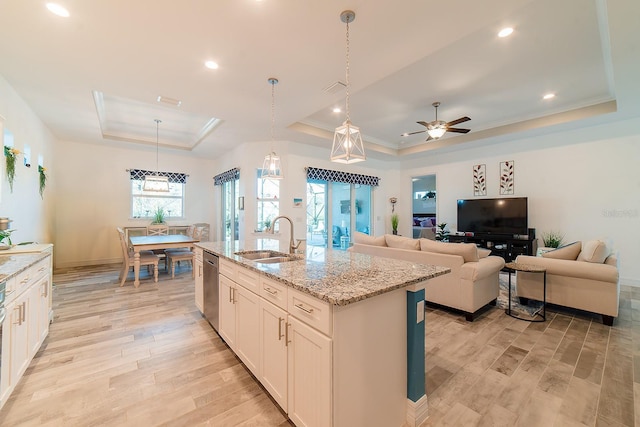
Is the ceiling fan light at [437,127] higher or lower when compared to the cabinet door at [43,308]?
higher

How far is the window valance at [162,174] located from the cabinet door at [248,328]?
5739 mm

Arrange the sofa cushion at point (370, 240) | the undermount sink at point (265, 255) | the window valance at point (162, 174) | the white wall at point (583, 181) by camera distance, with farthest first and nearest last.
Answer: the window valance at point (162, 174), the white wall at point (583, 181), the sofa cushion at point (370, 240), the undermount sink at point (265, 255)

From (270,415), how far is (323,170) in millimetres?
5161

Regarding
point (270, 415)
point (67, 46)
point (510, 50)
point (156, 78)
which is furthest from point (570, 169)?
point (67, 46)

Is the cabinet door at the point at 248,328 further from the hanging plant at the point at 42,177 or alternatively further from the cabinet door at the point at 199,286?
the hanging plant at the point at 42,177

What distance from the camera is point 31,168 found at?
394cm

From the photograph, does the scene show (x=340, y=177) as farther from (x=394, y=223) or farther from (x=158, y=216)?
(x=158, y=216)

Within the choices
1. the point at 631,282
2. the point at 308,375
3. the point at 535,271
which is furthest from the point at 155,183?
the point at 631,282

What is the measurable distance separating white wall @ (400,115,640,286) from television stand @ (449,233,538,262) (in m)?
0.43

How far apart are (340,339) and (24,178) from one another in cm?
497

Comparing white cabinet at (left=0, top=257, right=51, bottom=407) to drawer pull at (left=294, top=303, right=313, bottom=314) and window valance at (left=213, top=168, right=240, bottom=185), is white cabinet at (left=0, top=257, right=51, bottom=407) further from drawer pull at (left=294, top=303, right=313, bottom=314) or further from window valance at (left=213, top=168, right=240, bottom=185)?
window valance at (left=213, top=168, right=240, bottom=185)

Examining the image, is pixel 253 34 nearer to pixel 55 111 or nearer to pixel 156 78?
pixel 156 78

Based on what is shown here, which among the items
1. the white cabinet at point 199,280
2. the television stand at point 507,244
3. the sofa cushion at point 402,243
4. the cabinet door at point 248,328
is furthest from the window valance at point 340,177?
the cabinet door at point 248,328

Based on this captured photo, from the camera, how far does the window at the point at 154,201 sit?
6.61 m
